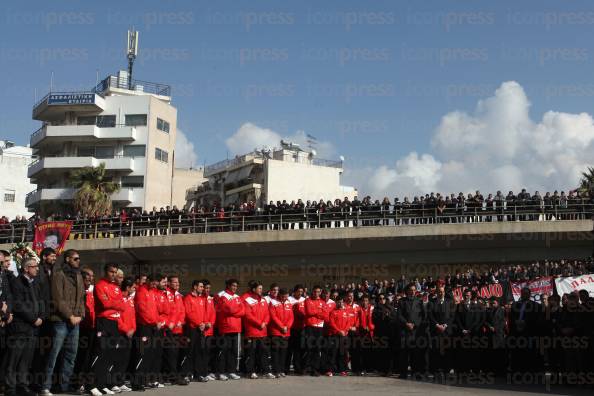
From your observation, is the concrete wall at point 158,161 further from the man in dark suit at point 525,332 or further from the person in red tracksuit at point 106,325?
the person in red tracksuit at point 106,325

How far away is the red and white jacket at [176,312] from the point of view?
12.2m

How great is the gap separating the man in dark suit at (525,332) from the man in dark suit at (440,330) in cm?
129

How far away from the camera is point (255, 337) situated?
13664 mm

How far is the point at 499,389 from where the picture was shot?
12258 millimetres

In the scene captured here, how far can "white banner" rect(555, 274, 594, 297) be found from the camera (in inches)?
690

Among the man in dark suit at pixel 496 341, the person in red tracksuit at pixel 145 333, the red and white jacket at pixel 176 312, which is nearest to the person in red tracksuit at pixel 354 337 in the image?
the man in dark suit at pixel 496 341

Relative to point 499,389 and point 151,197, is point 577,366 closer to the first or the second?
point 499,389

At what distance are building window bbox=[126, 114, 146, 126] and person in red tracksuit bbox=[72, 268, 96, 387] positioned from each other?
47235 mm

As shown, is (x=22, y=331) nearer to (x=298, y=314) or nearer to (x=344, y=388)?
(x=344, y=388)

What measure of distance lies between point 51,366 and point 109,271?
1.72 metres

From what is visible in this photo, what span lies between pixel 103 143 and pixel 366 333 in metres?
45.3

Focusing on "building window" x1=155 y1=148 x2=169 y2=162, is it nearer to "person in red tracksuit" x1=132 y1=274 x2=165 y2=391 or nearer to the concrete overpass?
the concrete overpass

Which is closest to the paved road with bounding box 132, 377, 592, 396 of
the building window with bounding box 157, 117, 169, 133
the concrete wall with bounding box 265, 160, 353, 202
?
the building window with bounding box 157, 117, 169, 133

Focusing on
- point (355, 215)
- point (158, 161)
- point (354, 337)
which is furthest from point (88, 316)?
point (158, 161)
